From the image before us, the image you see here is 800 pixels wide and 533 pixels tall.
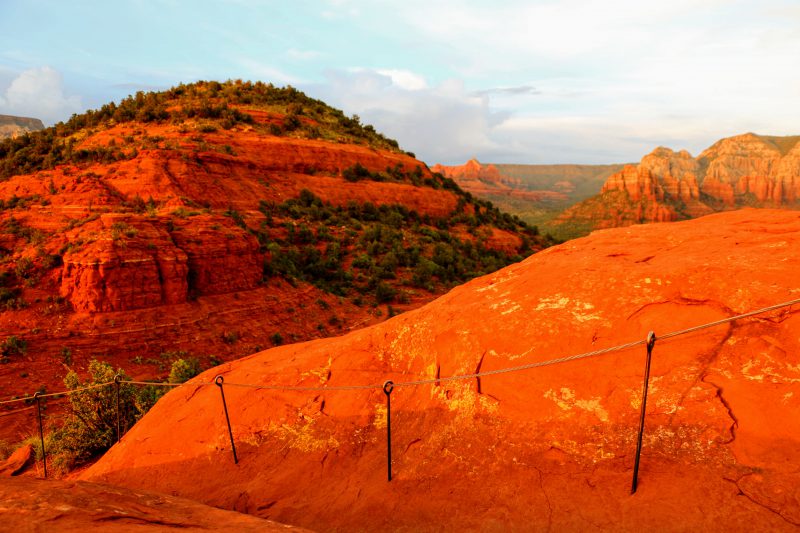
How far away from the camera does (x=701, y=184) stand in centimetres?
11556

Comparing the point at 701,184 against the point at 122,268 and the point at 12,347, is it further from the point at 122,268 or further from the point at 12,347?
the point at 12,347

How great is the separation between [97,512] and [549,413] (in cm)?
442

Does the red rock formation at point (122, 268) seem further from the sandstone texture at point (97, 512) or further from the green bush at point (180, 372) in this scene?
the sandstone texture at point (97, 512)

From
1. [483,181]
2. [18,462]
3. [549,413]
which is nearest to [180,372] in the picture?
[18,462]

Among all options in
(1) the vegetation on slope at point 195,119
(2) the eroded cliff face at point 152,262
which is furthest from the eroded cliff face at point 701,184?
(2) the eroded cliff face at point 152,262

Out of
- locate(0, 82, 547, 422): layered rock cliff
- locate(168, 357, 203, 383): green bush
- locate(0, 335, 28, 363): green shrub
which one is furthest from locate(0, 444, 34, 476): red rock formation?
locate(0, 335, 28, 363): green shrub

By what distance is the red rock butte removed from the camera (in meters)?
4.36

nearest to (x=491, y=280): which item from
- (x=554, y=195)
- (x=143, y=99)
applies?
(x=143, y=99)

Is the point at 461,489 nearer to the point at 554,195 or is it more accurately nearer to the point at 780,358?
the point at 780,358

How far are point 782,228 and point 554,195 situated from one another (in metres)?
193

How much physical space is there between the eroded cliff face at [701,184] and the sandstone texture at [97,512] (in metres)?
81.9

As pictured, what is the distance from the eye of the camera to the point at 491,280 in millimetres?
8164

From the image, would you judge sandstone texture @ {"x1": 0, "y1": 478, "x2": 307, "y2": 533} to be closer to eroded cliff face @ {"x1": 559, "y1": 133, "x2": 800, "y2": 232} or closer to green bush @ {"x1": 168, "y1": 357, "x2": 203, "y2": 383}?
green bush @ {"x1": 168, "y1": 357, "x2": 203, "y2": 383}

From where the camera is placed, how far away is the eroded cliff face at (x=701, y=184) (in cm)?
8319
